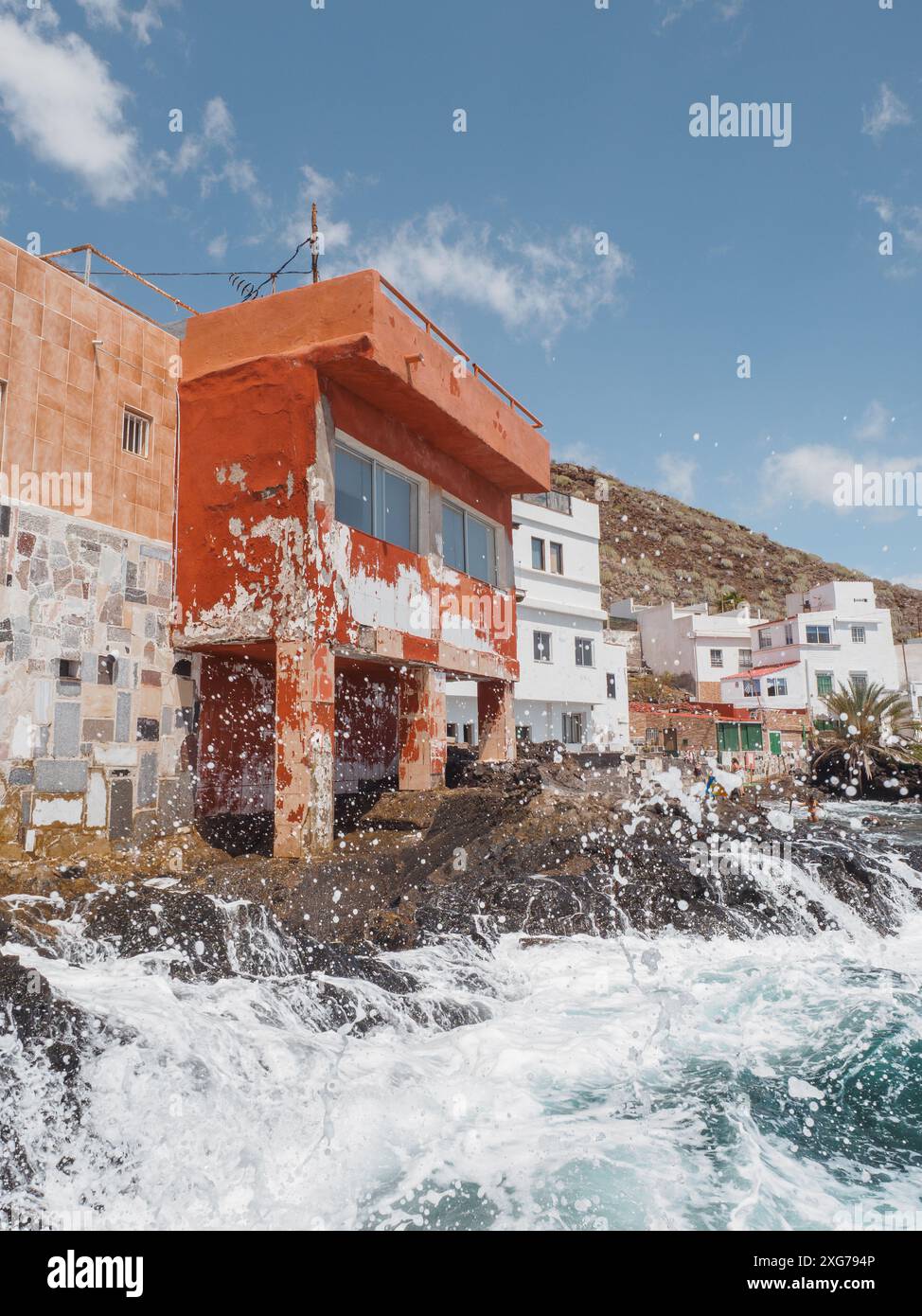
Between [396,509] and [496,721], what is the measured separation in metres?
5.71

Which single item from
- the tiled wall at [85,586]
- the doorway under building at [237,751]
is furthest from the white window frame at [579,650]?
the tiled wall at [85,586]

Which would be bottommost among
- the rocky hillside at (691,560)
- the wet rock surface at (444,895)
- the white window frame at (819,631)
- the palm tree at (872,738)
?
the wet rock surface at (444,895)

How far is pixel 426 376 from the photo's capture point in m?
13.8

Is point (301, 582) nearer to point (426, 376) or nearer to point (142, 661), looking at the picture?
point (142, 661)

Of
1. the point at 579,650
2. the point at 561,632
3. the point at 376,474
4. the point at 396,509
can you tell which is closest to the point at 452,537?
the point at 396,509

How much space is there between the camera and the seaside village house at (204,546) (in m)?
10.6

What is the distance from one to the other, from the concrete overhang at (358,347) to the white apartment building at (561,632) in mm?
17865

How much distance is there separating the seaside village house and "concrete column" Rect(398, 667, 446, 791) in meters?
0.82

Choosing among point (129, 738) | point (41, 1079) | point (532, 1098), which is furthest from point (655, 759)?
point (41, 1079)

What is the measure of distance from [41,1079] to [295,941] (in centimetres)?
373

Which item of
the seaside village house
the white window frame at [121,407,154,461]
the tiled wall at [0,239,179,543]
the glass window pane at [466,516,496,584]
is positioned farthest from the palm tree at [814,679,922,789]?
the white window frame at [121,407,154,461]

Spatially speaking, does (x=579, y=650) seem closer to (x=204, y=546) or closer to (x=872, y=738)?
(x=872, y=738)

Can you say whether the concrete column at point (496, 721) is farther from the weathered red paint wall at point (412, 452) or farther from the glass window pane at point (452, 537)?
the weathered red paint wall at point (412, 452)

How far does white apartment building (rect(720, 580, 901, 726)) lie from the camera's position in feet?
168
